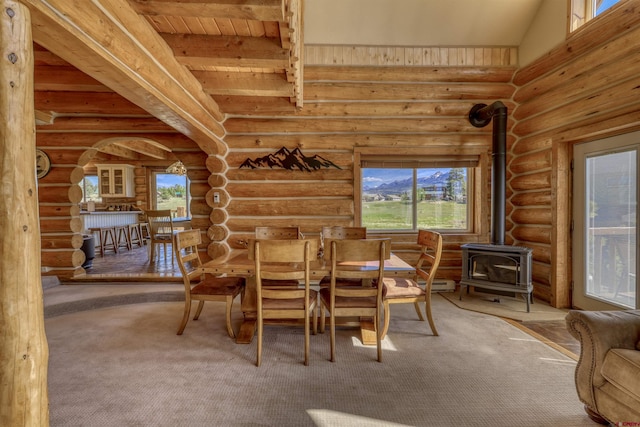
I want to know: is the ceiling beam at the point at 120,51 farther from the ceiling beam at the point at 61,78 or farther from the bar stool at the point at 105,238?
the bar stool at the point at 105,238

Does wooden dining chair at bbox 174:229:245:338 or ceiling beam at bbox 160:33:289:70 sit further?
wooden dining chair at bbox 174:229:245:338

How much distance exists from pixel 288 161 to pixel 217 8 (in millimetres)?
2661

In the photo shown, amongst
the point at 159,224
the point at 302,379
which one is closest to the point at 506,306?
the point at 302,379

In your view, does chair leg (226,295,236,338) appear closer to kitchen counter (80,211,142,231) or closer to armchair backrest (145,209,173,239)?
armchair backrest (145,209,173,239)

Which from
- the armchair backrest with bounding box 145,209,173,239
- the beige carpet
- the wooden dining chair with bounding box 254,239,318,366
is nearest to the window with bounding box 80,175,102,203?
the armchair backrest with bounding box 145,209,173,239

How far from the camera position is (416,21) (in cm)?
443

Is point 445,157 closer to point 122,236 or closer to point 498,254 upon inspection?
point 498,254

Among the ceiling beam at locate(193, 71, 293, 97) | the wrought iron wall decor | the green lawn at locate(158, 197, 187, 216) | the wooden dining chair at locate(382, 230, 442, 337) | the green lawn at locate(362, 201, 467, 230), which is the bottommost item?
the wooden dining chair at locate(382, 230, 442, 337)

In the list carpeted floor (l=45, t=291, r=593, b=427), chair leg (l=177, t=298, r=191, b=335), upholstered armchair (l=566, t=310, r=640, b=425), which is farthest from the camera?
chair leg (l=177, t=298, r=191, b=335)

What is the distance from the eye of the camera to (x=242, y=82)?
11.7 feet

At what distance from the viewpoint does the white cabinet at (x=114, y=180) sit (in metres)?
9.58

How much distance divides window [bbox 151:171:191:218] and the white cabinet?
755mm

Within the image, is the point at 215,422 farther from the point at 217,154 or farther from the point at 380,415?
the point at 217,154

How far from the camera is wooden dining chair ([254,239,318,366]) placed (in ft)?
7.73
